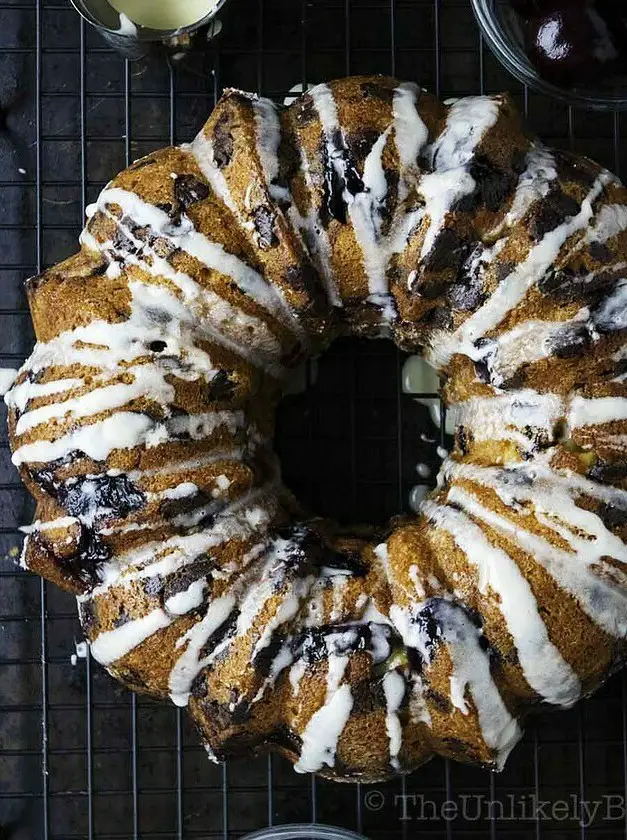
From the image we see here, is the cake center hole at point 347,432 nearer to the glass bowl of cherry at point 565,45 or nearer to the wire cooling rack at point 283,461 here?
the wire cooling rack at point 283,461

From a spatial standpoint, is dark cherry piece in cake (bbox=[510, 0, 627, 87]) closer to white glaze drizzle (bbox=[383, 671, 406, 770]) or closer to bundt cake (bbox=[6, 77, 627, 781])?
bundt cake (bbox=[6, 77, 627, 781])

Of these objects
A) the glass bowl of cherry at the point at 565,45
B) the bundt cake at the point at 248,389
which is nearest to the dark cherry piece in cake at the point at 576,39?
the glass bowl of cherry at the point at 565,45

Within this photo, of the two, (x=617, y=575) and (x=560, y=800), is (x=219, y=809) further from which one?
(x=617, y=575)

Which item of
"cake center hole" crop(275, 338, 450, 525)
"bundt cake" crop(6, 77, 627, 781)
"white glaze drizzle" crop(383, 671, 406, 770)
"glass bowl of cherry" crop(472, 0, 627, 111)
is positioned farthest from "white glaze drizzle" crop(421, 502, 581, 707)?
"glass bowl of cherry" crop(472, 0, 627, 111)

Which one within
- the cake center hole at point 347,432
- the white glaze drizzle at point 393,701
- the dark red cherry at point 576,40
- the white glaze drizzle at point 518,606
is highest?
the dark red cherry at point 576,40

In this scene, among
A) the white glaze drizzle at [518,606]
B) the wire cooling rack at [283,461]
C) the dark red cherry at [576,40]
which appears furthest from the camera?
the wire cooling rack at [283,461]

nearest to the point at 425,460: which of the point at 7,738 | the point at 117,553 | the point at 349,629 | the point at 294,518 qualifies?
the point at 294,518

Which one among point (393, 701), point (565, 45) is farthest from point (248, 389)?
point (565, 45)
